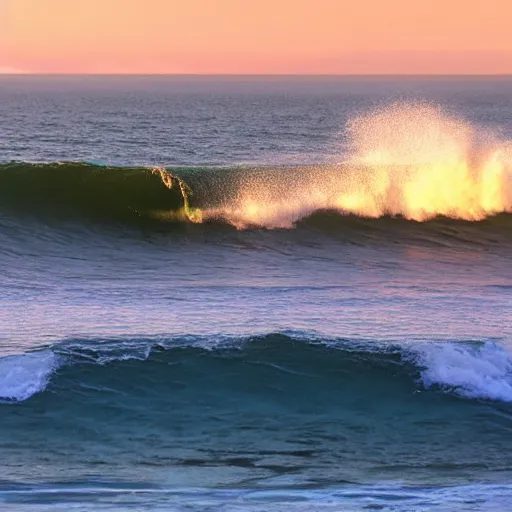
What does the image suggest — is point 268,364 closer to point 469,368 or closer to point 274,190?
point 469,368

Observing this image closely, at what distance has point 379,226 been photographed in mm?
24125

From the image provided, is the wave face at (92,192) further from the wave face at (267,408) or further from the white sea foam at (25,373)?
the white sea foam at (25,373)

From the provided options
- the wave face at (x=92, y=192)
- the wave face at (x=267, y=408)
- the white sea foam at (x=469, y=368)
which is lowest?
the wave face at (x=267, y=408)

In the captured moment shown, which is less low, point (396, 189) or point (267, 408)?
point (396, 189)

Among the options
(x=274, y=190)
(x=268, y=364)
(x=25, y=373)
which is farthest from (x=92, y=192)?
(x=25, y=373)

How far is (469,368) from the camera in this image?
1193 centimetres

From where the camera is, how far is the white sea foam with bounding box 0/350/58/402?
1114cm

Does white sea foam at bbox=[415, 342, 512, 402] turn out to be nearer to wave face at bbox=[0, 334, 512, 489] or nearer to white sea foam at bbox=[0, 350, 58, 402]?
wave face at bbox=[0, 334, 512, 489]

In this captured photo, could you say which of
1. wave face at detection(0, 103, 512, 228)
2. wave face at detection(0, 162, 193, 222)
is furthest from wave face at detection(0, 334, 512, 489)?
wave face at detection(0, 162, 193, 222)

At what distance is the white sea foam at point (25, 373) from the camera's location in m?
11.1

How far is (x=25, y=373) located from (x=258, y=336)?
2896 mm

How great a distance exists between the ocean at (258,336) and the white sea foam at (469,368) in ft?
0.08

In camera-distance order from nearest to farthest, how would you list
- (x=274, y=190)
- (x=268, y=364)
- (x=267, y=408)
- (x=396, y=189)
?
(x=267, y=408), (x=268, y=364), (x=274, y=190), (x=396, y=189)

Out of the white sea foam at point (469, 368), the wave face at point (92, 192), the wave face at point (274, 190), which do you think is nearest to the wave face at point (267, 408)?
the white sea foam at point (469, 368)
